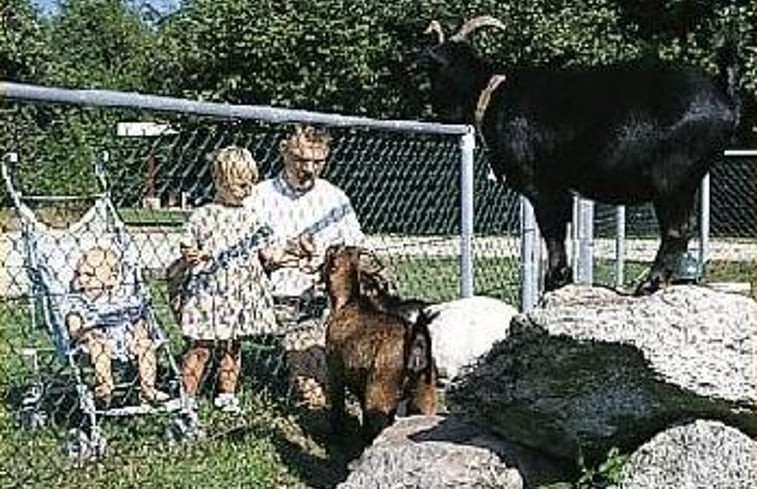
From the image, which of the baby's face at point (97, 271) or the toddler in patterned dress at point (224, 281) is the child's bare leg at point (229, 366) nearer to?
the toddler in patterned dress at point (224, 281)

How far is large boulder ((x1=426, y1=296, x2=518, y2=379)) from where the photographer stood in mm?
8562

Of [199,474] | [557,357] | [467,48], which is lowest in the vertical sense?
[199,474]

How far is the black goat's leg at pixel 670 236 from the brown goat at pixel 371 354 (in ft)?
3.87

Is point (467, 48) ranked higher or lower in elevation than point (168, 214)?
higher

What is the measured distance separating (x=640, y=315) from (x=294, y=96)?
1089 inches

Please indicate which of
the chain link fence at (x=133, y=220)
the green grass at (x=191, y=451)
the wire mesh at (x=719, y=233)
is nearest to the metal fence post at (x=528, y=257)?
the chain link fence at (x=133, y=220)

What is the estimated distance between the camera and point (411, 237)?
402 inches

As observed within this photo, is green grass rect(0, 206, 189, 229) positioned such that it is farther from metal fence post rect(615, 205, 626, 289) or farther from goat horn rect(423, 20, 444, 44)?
metal fence post rect(615, 205, 626, 289)

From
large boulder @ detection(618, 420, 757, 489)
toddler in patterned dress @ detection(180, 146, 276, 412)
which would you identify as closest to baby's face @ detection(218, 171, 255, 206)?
toddler in patterned dress @ detection(180, 146, 276, 412)

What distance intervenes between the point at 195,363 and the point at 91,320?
0.60 m

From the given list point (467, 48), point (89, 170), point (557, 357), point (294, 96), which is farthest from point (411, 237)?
point (294, 96)

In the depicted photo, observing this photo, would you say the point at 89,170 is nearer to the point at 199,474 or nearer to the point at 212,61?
the point at 199,474

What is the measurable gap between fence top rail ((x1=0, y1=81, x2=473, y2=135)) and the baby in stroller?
1.09 m

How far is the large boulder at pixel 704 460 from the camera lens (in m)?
5.26
